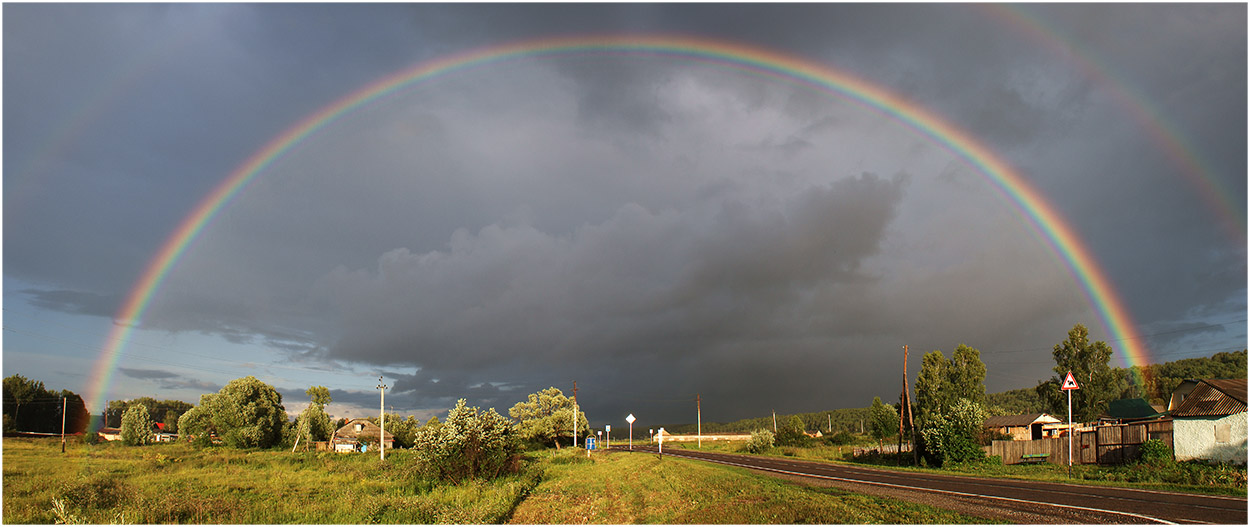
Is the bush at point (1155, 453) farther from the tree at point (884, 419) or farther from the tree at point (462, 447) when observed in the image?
the tree at point (884, 419)

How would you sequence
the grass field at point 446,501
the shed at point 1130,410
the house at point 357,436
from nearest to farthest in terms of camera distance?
the grass field at point 446,501 → the shed at point 1130,410 → the house at point 357,436

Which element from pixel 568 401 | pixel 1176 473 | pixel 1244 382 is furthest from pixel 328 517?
pixel 568 401

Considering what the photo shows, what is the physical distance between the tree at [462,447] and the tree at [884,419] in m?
66.8

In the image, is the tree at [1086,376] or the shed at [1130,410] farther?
the tree at [1086,376]

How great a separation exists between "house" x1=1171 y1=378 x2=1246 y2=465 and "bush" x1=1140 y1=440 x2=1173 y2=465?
0.55 metres

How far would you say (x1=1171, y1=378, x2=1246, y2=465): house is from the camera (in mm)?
30812

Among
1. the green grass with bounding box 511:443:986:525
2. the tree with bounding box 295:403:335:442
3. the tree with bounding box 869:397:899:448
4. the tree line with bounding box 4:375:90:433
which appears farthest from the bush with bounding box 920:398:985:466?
the tree line with bounding box 4:375:90:433

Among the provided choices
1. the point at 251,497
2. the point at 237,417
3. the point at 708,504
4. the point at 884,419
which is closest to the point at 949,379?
the point at 884,419

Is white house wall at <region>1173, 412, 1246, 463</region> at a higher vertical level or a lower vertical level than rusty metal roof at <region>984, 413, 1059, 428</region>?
higher

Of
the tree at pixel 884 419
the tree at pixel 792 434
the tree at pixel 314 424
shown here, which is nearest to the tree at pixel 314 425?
the tree at pixel 314 424

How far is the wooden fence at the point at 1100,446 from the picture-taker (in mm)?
35719

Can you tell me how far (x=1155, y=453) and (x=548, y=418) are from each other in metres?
66.5

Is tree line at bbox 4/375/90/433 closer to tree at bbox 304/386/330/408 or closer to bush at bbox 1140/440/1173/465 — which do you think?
tree at bbox 304/386/330/408

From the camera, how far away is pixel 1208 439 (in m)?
32.0
